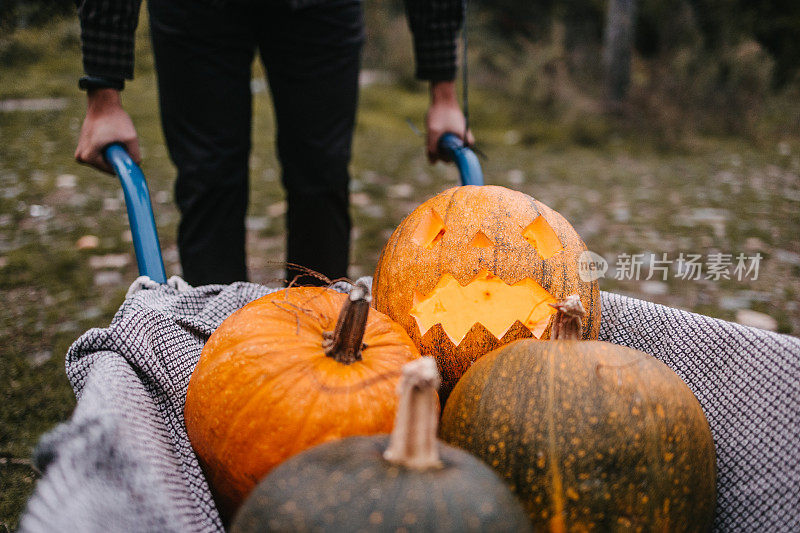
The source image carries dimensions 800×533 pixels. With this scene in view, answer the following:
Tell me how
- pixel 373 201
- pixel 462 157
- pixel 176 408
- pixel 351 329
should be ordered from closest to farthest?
pixel 351 329
pixel 176 408
pixel 462 157
pixel 373 201

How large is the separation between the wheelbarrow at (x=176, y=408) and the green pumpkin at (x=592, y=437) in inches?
5.2

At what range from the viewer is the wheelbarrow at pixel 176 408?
862 millimetres

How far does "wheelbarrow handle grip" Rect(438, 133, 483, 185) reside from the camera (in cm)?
175

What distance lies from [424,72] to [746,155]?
4759 mm

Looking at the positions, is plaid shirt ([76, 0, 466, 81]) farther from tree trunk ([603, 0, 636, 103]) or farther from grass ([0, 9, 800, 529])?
tree trunk ([603, 0, 636, 103])

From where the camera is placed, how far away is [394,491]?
80 centimetres

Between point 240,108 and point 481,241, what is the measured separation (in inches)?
36.9

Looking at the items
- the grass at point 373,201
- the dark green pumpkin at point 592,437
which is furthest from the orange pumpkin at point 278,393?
the grass at point 373,201

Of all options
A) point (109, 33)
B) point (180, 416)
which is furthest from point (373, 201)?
point (180, 416)

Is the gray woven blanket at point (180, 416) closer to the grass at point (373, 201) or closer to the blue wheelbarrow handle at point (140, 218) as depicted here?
the blue wheelbarrow handle at point (140, 218)

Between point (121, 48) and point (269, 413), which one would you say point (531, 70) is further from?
point (269, 413)

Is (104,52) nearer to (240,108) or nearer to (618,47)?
(240,108)

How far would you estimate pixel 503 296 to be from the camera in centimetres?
143

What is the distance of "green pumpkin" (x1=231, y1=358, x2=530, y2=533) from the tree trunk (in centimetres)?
623
